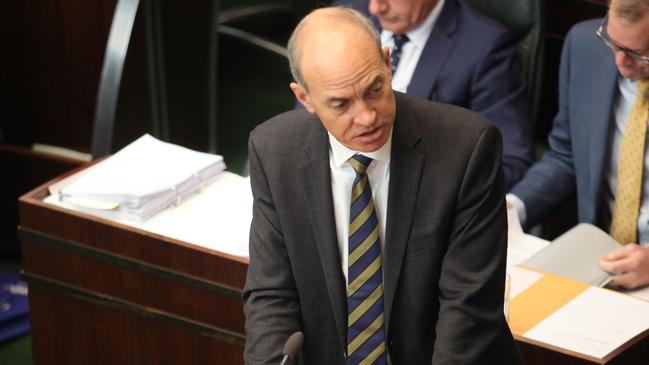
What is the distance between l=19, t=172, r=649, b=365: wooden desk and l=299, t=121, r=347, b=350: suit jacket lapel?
58 cm

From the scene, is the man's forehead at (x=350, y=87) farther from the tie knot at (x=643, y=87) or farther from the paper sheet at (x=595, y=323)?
the tie knot at (x=643, y=87)

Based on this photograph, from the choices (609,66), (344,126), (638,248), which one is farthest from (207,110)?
(344,126)

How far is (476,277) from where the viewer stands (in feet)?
6.27

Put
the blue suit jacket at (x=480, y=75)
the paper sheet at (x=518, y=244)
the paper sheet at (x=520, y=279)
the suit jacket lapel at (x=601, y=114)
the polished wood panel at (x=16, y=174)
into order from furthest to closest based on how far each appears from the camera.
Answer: the polished wood panel at (x=16, y=174), the blue suit jacket at (x=480, y=75), the suit jacket lapel at (x=601, y=114), the paper sheet at (x=518, y=244), the paper sheet at (x=520, y=279)

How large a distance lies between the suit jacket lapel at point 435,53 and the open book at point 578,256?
65cm

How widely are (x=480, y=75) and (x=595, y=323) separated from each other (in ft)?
3.26

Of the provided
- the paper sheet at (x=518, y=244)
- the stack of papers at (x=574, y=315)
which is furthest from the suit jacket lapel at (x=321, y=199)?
the paper sheet at (x=518, y=244)

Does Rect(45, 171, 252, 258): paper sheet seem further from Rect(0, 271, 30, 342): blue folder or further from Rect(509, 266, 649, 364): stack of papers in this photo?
Rect(0, 271, 30, 342): blue folder

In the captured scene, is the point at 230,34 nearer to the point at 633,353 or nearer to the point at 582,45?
the point at 582,45

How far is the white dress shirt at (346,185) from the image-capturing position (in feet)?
6.63

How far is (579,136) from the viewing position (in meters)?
2.96

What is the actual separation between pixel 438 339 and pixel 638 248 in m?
0.79

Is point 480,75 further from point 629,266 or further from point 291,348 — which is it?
point 291,348

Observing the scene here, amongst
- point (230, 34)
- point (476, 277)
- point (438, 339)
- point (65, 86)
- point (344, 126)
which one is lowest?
point (230, 34)
